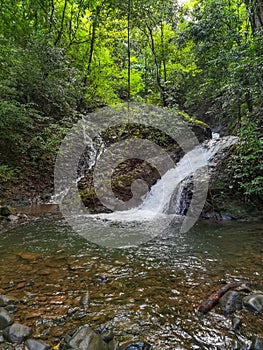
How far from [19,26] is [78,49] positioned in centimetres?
457

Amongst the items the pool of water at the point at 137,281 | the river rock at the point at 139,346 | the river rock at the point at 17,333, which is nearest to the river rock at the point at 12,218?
the pool of water at the point at 137,281

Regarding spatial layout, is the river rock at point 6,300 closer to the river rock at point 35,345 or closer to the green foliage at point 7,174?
the river rock at point 35,345

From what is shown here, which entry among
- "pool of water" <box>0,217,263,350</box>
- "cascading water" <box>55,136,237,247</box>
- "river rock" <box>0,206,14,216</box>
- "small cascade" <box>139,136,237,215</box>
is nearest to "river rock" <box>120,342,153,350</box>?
"pool of water" <box>0,217,263,350</box>

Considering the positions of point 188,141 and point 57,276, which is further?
point 188,141

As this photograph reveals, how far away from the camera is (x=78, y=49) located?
12508mm

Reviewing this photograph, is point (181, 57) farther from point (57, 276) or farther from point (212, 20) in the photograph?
point (57, 276)

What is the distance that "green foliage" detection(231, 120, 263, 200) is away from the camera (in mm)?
5449

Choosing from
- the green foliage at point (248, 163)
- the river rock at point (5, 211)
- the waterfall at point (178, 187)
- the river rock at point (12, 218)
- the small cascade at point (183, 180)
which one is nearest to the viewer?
the green foliage at point (248, 163)

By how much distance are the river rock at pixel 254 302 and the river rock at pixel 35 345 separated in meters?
1.64

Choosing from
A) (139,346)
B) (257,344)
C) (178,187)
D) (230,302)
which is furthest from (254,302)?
(178,187)

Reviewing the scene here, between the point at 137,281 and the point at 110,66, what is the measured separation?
42.6 feet

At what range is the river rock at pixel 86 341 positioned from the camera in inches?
63.7

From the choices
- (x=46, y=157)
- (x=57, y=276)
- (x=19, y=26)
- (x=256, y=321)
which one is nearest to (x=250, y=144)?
(x=256, y=321)

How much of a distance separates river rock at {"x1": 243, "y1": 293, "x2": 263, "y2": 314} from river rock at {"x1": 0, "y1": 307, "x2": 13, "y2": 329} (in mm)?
1965
